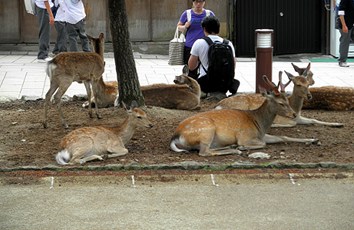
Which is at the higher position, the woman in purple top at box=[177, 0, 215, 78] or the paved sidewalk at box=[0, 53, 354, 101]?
the woman in purple top at box=[177, 0, 215, 78]

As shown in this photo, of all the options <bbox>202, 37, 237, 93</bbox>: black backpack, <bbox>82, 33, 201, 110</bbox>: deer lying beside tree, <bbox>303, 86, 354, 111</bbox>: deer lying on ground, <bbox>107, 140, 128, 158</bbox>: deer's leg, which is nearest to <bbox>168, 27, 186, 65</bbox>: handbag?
<bbox>202, 37, 237, 93</bbox>: black backpack

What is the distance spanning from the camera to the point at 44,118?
10539 mm

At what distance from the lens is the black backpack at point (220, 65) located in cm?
1201

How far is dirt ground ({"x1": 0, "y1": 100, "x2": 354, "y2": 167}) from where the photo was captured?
8867 mm

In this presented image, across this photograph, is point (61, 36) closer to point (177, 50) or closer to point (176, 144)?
point (177, 50)

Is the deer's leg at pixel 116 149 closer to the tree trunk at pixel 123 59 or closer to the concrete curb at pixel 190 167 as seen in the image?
the concrete curb at pixel 190 167

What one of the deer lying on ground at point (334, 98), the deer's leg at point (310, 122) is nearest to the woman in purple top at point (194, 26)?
the deer lying on ground at point (334, 98)

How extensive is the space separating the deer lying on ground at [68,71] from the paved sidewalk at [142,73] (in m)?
2.60

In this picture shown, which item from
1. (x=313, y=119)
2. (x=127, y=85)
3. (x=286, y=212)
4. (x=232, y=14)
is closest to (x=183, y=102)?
(x=127, y=85)

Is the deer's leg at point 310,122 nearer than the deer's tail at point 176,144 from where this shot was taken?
No

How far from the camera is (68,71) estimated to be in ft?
34.7

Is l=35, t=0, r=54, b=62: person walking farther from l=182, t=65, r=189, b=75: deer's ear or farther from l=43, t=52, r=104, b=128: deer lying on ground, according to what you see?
l=43, t=52, r=104, b=128: deer lying on ground

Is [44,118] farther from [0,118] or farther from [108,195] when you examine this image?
[108,195]

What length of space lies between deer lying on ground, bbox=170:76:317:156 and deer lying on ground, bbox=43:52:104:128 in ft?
6.75
